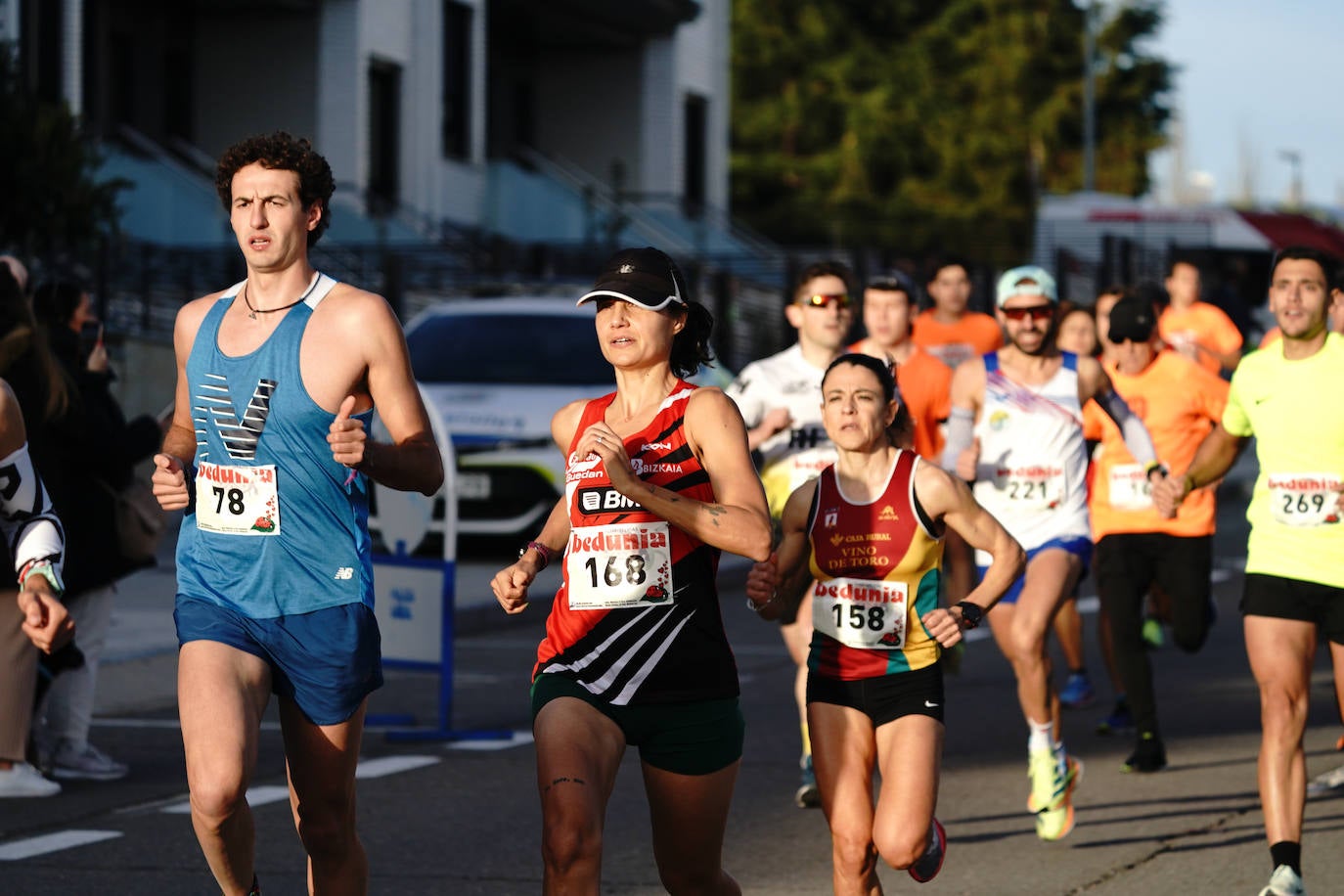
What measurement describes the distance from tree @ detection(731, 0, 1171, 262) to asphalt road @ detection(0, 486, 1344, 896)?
185 ft

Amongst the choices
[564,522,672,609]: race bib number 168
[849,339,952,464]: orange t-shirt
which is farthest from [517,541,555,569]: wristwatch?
[849,339,952,464]: orange t-shirt

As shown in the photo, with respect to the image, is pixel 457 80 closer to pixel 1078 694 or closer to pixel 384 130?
pixel 384 130

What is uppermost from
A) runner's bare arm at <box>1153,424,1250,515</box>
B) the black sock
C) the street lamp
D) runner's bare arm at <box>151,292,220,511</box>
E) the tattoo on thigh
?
the street lamp

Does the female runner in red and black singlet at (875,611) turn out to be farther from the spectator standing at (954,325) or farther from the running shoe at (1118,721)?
the spectator standing at (954,325)

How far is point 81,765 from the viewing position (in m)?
9.02

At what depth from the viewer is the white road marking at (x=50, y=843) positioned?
24.6ft

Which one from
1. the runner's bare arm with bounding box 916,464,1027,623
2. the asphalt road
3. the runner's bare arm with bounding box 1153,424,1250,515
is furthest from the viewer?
the runner's bare arm with bounding box 1153,424,1250,515

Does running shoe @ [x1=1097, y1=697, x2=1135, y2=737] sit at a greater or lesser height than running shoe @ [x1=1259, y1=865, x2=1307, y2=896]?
lesser

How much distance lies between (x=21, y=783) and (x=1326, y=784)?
5001 millimetres

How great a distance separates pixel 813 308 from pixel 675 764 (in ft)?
12.8

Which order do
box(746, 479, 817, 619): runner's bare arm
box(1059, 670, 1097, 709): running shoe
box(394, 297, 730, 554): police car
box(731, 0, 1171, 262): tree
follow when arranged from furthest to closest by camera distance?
box(731, 0, 1171, 262): tree → box(394, 297, 730, 554): police car → box(1059, 670, 1097, 709): running shoe → box(746, 479, 817, 619): runner's bare arm

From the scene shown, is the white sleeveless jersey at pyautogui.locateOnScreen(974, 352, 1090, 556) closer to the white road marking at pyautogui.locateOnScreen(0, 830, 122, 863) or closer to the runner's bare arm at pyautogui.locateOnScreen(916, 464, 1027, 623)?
the runner's bare arm at pyautogui.locateOnScreen(916, 464, 1027, 623)

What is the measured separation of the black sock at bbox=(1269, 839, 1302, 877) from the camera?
6.73m

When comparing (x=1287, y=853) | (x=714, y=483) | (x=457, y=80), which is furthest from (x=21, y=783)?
(x=457, y=80)
